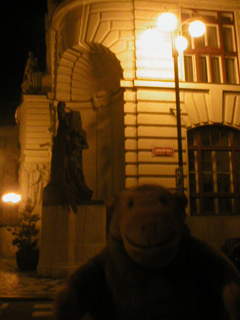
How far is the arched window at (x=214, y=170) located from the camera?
43.3ft

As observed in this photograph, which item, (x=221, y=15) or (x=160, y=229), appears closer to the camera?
(x=160, y=229)

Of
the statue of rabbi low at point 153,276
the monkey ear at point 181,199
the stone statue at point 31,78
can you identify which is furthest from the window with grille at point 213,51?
the statue of rabbi low at point 153,276

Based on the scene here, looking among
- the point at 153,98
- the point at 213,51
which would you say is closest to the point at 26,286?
the point at 153,98

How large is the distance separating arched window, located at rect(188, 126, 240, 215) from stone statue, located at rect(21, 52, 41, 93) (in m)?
11.1

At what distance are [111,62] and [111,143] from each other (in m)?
3.25

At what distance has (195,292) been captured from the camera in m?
2.10

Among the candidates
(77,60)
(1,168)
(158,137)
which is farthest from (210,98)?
(1,168)

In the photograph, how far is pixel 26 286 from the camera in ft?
28.8

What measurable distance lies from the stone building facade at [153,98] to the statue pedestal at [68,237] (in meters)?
2.82

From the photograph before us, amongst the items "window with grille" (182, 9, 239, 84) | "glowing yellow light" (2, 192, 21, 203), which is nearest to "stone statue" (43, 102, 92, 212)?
"window with grille" (182, 9, 239, 84)

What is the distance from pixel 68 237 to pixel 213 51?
9.57m

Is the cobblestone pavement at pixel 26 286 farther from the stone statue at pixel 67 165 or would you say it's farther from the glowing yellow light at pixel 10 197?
the glowing yellow light at pixel 10 197

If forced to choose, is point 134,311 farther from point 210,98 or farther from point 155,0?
point 155,0

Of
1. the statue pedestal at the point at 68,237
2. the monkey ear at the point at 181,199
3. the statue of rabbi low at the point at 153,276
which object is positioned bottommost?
the statue pedestal at the point at 68,237
